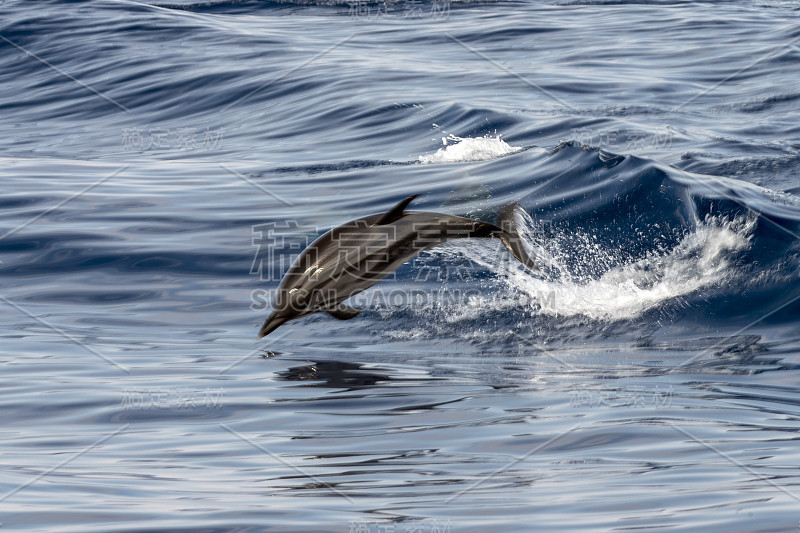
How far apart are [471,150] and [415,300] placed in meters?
6.15

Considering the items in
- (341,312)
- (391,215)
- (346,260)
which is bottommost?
(341,312)

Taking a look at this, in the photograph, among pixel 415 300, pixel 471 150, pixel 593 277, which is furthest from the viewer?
pixel 471 150

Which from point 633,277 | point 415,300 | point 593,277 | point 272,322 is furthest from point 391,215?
point 633,277

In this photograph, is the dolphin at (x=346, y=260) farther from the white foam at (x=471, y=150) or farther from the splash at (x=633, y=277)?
the white foam at (x=471, y=150)

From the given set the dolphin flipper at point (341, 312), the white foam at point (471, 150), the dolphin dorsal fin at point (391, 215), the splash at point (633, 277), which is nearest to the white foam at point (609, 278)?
the splash at point (633, 277)

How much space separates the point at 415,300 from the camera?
9.43 m

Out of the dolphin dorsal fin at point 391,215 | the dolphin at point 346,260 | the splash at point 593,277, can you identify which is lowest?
the splash at point 593,277

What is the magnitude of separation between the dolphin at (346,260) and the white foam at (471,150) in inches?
296

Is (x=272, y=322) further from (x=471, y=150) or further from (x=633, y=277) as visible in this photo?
(x=471, y=150)

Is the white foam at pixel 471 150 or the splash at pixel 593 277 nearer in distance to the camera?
the splash at pixel 593 277

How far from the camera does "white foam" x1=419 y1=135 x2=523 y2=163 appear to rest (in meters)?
14.9

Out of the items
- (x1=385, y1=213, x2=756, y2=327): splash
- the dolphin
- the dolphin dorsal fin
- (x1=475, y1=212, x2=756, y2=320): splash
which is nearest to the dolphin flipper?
the dolphin

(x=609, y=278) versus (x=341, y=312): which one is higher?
(x=341, y=312)

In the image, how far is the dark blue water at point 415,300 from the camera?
4816 mm
